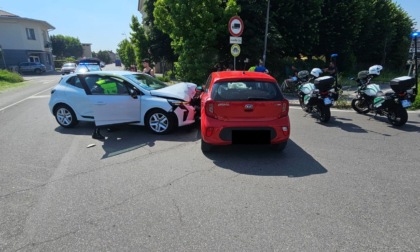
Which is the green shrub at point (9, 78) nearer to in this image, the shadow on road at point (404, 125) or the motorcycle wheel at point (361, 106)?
the motorcycle wheel at point (361, 106)

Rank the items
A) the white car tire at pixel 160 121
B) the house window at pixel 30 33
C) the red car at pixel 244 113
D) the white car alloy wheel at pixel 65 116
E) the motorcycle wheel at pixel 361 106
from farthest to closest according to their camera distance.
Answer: the house window at pixel 30 33, the motorcycle wheel at pixel 361 106, the white car alloy wheel at pixel 65 116, the white car tire at pixel 160 121, the red car at pixel 244 113

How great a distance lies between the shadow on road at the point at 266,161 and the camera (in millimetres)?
4258

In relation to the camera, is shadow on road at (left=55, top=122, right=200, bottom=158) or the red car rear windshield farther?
shadow on road at (left=55, top=122, right=200, bottom=158)

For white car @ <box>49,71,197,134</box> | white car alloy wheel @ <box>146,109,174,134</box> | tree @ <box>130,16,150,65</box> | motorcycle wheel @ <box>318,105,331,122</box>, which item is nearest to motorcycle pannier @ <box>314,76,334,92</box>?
motorcycle wheel @ <box>318,105,331,122</box>

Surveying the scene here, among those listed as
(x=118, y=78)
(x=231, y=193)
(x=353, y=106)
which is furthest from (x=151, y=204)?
(x=353, y=106)

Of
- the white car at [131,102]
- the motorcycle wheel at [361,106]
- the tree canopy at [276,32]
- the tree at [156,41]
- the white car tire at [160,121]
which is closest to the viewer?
the white car at [131,102]

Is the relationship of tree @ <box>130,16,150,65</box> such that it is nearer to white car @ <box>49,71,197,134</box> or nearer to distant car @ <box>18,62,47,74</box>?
white car @ <box>49,71,197,134</box>

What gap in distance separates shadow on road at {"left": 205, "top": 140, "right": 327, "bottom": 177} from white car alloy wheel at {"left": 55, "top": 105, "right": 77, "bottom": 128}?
168 inches

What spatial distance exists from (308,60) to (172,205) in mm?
16836

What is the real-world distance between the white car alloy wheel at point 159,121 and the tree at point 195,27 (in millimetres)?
7079

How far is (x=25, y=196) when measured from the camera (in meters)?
3.63

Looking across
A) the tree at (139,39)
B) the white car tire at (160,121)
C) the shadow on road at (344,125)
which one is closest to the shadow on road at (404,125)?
the shadow on road at (344,125)

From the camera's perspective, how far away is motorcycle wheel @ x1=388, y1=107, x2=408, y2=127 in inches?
256

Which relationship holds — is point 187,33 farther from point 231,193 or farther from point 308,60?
point 231,193
